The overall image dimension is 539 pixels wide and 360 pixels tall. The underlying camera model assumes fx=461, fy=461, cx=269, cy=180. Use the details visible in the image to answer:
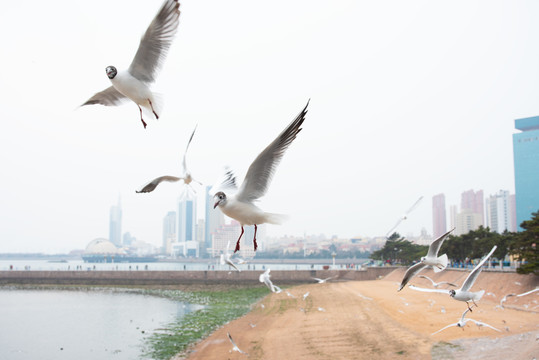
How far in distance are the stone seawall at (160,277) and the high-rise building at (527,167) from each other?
76.9 m

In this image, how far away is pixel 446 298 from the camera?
25422mm

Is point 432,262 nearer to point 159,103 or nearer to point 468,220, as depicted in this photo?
point 159,103

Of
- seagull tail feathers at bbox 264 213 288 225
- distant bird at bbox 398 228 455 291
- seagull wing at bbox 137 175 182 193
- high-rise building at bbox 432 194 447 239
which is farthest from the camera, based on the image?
high-rise building at bbox 432 194 447 239

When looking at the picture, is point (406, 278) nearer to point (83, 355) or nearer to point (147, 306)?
point (83, 355)

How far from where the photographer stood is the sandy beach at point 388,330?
48.7 feet

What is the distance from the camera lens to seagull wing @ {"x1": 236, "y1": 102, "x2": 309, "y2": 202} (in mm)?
3654

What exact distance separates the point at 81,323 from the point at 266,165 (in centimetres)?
2960

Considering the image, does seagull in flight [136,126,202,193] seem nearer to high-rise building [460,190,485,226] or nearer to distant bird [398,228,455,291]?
distant bird [398,228,455,291]

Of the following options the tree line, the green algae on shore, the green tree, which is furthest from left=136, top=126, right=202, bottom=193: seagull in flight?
the green tree

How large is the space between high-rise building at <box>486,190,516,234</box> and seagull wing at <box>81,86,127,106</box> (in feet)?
495

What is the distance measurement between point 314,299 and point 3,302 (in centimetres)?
2768

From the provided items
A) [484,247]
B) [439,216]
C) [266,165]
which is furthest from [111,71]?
[439,216]

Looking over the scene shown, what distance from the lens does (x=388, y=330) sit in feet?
63.0

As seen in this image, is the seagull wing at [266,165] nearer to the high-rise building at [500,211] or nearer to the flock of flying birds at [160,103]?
the flock of flying birds at [160,103]
